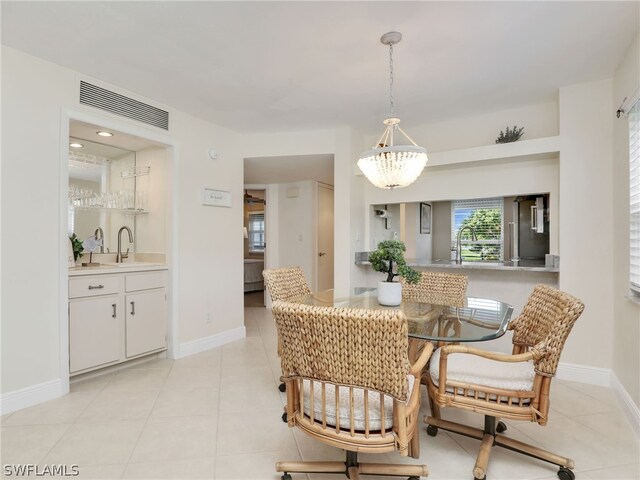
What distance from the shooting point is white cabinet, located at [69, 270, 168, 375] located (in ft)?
8.79

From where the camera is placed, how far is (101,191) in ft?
11.2

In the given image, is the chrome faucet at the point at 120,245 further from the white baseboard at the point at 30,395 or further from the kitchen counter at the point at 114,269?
the white baseboard at the point at 30,395

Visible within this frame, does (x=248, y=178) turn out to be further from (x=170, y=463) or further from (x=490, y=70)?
(x=170, y=463)

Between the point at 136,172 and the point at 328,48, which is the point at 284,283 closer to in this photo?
the point at 328,48

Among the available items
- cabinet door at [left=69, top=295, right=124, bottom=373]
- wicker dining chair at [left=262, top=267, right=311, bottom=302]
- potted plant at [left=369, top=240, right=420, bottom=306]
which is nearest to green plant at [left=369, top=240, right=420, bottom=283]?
potted plant at [left=369, top=240, right=420, bottom=306]

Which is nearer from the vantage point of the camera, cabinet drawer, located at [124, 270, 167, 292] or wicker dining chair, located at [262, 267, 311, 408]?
wicker dining chair, located at [262, 267, 311, 408]

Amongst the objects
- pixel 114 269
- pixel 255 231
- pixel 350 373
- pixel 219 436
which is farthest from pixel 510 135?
pixel 255 231

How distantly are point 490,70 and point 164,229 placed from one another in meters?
3.21

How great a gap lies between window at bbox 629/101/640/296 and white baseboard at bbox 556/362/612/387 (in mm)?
903

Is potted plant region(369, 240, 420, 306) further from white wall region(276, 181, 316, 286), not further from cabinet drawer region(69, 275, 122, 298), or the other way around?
white wall region(276, 181, 316, 286)

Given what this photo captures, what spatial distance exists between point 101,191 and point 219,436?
8.76 feet

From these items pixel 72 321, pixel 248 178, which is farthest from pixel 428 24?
pixel 248 178

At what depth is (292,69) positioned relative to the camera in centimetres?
253

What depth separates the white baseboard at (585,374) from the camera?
107 inches
